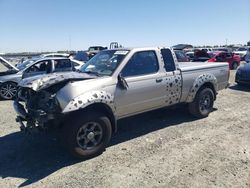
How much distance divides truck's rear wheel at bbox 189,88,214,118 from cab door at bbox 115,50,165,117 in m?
1.24

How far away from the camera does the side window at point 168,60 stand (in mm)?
5770

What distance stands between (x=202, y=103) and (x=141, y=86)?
2.25m

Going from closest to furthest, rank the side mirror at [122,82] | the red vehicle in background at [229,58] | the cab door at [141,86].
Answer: the side mirror at [122,82], the cab door at [141,86], the red vehicle in background at [229,58]

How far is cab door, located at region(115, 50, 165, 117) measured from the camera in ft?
16.3

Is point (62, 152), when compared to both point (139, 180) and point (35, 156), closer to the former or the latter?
point (35, 156)

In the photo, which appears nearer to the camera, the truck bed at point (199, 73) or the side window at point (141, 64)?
the side window at point (141, 64)

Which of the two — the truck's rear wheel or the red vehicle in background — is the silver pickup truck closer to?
the truck's rear wheel

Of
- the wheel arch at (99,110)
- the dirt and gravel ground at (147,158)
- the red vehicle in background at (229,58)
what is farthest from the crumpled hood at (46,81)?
the red vehicle in background at (229,58)

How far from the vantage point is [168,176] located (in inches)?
152

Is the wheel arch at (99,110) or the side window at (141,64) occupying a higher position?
the side window at (141,64)

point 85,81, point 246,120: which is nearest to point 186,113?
point 246,120

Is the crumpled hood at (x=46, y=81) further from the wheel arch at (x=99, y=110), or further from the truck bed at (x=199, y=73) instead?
the truck bed at (x=199, y=73)

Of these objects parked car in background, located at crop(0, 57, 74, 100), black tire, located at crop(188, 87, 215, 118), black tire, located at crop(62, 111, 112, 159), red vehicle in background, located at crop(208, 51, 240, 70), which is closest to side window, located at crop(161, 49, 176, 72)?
black tire, located at crop(188, 87, 215, 118)

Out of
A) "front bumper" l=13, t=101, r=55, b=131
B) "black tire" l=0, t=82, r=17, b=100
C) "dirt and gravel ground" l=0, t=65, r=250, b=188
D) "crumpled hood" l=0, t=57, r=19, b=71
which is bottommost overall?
"dirt and gravel ground" l=0, t=65, r=250, b=188
